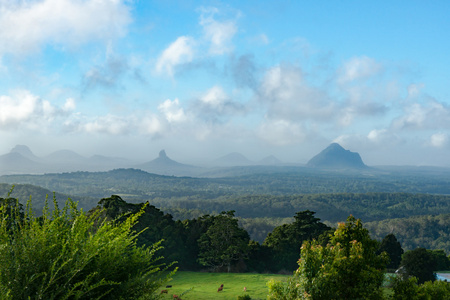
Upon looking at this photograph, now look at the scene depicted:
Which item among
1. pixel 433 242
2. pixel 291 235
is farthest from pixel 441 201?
pixel 291 235

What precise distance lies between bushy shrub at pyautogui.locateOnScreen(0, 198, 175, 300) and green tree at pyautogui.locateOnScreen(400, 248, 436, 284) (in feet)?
100

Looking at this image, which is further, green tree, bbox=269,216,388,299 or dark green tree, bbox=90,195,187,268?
dark green tree, bbox=90,195,187,268

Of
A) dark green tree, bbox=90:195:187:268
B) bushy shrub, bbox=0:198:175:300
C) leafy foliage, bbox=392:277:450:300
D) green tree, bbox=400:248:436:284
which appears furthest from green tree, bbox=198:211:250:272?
bushy shrub, bbox=0:198:175:300

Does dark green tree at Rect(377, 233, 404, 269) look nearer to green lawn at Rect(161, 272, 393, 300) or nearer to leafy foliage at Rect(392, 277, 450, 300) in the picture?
green lawn at Rect(161, 272, 393, 300)

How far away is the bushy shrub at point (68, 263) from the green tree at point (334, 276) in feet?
21.3

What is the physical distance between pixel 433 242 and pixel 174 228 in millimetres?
79095

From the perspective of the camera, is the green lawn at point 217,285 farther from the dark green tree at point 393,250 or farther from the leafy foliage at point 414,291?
the leafy foliage at point 414,291

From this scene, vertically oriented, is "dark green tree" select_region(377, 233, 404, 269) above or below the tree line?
below

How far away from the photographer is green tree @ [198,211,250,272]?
1495 inches

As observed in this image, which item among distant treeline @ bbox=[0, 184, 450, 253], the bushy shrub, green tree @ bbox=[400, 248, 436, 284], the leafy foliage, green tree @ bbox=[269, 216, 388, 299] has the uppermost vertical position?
the bushy shrub

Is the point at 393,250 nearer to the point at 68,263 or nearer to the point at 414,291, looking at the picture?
the point at 414,291

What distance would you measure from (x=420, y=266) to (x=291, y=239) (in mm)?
14686

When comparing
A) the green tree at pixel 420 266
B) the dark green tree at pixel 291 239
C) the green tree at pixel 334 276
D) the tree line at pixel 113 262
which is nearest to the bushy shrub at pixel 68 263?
the tree line at pixel 113 262

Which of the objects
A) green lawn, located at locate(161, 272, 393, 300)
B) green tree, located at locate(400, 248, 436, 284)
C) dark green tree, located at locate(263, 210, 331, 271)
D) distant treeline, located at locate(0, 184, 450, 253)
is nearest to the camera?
green lawn, located at locate(161, 272, 393, 300)
